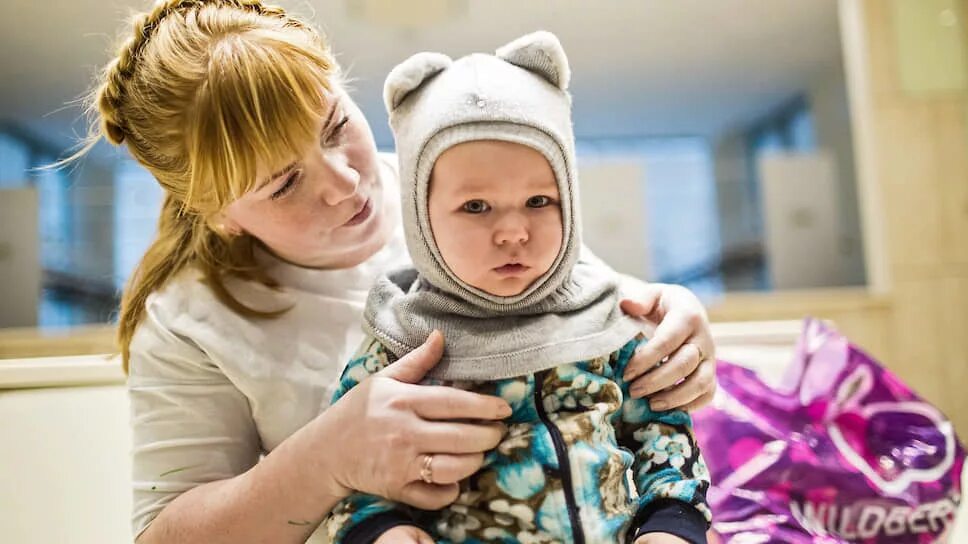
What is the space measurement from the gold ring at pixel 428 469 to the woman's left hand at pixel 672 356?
0.82 ft

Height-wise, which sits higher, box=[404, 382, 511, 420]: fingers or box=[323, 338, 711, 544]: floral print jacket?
box=[404, 382, 511, 420]: fingers

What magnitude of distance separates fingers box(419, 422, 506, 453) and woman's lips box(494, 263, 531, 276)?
0.55ft

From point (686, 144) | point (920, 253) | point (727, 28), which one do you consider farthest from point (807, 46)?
point (920, 253)

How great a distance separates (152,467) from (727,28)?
4440mm

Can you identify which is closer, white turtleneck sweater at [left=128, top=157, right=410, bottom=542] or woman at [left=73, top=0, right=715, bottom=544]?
woman at [left=73, top=0, right=715, bottom=544]

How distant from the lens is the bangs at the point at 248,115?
922mm

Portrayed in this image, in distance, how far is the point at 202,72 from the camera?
0.94m

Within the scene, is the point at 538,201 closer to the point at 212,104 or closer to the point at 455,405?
the point at 455,405

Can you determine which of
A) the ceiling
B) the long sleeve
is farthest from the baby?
the ceiling

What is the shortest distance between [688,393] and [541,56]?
427 mm

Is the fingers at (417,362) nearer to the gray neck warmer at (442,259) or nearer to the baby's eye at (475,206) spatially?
the gray neck warmer at (442,259)

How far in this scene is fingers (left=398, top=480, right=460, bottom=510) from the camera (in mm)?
824

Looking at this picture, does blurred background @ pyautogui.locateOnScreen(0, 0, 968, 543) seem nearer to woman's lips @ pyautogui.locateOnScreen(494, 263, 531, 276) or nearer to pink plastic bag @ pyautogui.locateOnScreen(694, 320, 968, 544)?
pink plastic bag @ pyautogui.locateOnScreen(694, 320, 968, 544)

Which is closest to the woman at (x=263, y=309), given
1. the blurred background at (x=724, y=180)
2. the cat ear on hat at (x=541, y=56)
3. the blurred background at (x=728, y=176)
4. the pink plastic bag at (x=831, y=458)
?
the cat ear on hat at (x=541, y=56)
